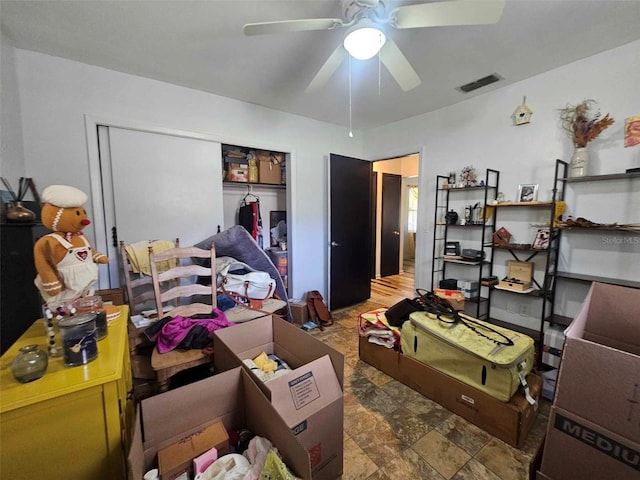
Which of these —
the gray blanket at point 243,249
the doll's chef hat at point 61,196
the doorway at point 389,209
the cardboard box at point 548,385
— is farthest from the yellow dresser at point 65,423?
the doorway at point 389,209

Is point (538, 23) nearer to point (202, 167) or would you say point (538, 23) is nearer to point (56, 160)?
point (202, 167)

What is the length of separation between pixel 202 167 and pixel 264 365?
83.5 inches

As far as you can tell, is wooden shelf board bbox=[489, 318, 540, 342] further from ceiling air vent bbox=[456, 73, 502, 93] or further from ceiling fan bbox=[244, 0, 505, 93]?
ceiling fan bbox=[244, 0, 505, 93]

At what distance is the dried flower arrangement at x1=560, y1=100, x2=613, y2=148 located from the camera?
1.99 meters

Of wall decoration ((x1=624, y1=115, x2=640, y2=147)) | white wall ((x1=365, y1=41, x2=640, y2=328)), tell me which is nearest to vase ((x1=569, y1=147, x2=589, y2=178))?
white wall ((x1=365, y1=41, x2=640, y2=328))

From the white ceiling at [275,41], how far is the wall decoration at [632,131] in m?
0.57

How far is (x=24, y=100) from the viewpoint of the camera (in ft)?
6.36

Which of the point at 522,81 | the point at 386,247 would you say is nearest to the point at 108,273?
the point at 522,81

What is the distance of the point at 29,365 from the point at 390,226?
5305 mm

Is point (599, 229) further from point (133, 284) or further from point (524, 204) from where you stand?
point (133, 284)

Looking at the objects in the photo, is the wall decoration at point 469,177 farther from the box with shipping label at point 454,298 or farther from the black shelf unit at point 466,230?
the box with shipping label at point 454,298

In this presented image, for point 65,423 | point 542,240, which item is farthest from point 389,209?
point 65,423

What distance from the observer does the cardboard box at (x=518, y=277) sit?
2393 mm

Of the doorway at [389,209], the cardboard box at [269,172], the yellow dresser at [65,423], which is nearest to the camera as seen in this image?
the yellow dresser at [65,423]
